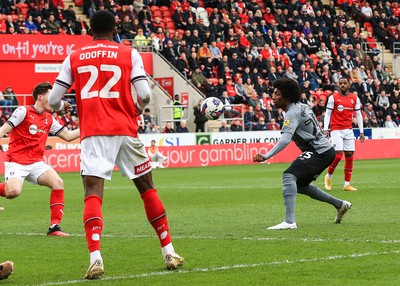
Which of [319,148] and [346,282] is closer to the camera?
[346,282]

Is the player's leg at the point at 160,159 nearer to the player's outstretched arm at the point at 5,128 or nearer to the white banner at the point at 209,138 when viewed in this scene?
the white banner at the point at 209,138

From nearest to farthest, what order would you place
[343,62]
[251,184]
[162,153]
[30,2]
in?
[251,184] < [162,153] < [30,2] < [343,62]

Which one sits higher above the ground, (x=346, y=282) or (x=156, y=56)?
(x=156, y=56)

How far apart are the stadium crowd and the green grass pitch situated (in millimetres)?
19690

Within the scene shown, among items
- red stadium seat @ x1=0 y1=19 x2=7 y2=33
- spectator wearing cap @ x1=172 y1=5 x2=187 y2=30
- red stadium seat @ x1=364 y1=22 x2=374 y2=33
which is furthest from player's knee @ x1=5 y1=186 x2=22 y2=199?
red stadium seat @ x1=364 y1=22 x2=374 y2=33

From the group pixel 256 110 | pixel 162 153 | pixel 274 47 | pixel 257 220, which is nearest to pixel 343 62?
pixel 274 47

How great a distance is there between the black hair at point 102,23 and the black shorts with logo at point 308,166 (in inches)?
181

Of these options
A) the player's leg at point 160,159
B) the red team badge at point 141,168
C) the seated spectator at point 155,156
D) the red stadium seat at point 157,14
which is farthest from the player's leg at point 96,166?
the red stadium seat at point 157,14

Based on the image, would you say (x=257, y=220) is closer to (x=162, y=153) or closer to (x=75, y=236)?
(x=75, y=236)

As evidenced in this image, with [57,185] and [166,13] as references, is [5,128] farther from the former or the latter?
[166,13]

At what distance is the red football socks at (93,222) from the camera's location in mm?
8375

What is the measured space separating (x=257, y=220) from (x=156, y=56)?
28352 millimetres

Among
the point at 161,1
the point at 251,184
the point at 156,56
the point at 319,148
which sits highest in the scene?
the point at 161,1

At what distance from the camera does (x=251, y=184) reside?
24.0 meters
